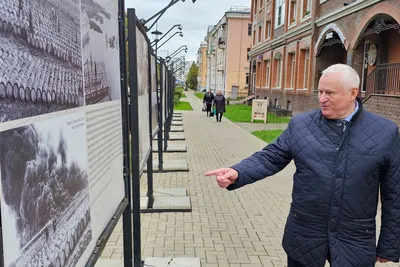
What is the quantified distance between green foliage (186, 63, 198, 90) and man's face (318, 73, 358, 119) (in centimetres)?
11845

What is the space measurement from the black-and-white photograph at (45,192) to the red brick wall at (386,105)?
11.4 meters

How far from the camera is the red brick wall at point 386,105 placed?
11398 millimetres

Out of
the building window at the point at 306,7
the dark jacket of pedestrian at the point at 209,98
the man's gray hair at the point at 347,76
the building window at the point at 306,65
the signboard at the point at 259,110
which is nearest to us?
the man's gray hair at the point at 347,76

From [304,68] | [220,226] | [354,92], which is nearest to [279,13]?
[304,68]

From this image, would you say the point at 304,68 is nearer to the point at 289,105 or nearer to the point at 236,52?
the point at 289,105

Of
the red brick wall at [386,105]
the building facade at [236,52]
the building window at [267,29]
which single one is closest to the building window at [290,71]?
the building window at [267,29]

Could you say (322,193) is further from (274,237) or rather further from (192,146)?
(192,146)

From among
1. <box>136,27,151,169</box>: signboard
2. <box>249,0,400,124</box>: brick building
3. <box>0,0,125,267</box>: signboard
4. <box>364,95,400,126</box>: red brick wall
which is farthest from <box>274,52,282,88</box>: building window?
<box>0,0,125,267</box>: signboard

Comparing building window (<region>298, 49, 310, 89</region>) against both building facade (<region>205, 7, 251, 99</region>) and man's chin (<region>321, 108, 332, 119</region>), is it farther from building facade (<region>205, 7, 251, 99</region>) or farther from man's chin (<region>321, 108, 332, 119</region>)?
building facade (<region>205, 7, 251, 99</region>)

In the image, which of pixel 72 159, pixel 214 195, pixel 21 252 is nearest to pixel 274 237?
pixel 214 195

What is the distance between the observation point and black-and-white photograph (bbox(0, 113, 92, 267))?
3.69ft

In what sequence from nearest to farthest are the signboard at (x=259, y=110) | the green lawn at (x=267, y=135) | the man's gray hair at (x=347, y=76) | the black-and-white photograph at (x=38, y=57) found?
the black-and-white photograph at (x=38, y=57) → the man's gray hair at (x=347, y=76) → the green lawn at (x=267, y=135) → the signboard at (x=259, y=110)

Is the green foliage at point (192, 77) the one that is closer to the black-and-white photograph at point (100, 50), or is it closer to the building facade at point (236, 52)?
the building facade at point (236, 52)

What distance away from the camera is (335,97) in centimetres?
245
